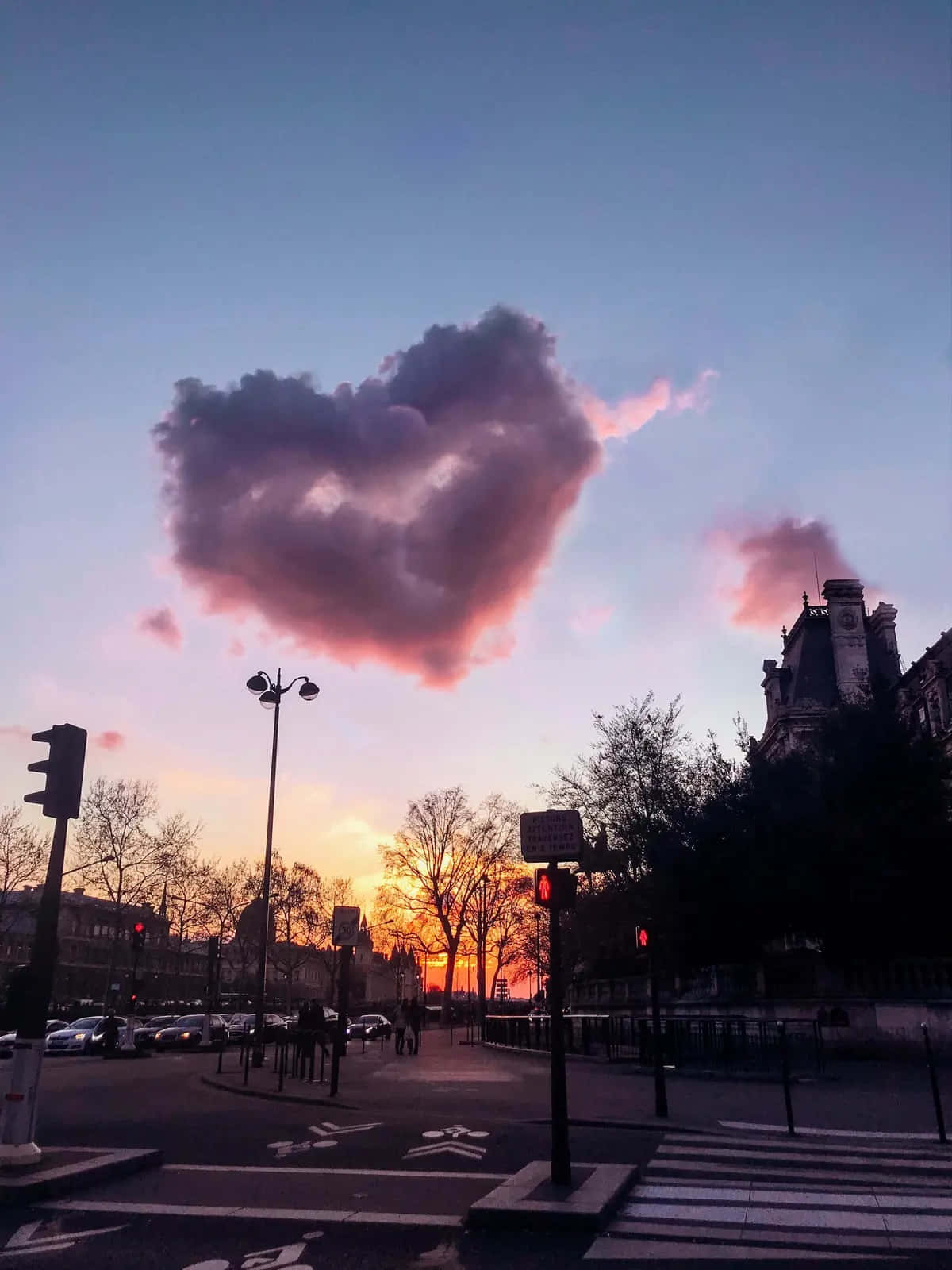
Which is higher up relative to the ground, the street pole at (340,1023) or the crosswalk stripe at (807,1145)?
the street pole at (340,1023)

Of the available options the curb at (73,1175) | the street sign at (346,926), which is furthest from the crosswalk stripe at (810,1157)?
the street sign at (346,926)

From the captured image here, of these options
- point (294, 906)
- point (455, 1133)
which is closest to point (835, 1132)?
point (455, 1133)

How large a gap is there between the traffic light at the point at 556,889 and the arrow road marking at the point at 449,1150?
11.0 feet

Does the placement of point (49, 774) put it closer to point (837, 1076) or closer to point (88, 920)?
point (837, 1076)

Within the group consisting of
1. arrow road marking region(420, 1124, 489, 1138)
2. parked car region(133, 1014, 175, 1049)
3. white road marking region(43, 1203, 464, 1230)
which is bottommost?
parked car region(133, 1014, 175, 1049)

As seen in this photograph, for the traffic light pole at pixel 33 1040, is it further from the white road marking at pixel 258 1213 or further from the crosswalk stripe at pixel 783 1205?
the crosswalk stripe at pixel 783 1205

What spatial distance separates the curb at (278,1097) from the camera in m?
16.7

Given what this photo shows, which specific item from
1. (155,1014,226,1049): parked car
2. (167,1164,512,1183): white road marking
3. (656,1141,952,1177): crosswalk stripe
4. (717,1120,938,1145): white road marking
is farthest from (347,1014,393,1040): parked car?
(167,1164,512,1183): white road marking

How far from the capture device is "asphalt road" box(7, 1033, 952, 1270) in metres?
7.24

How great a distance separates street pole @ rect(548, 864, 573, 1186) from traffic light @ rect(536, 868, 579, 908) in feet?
0.35

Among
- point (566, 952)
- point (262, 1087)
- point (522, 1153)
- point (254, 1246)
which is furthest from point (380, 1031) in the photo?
point (254, 1246)

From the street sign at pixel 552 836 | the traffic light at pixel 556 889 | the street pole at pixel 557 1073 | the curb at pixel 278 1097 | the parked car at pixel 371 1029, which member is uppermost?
the street sign at pixel 552 836

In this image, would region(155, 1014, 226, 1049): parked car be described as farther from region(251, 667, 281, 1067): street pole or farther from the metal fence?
the metal fence

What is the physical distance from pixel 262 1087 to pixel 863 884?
57.3 feet
